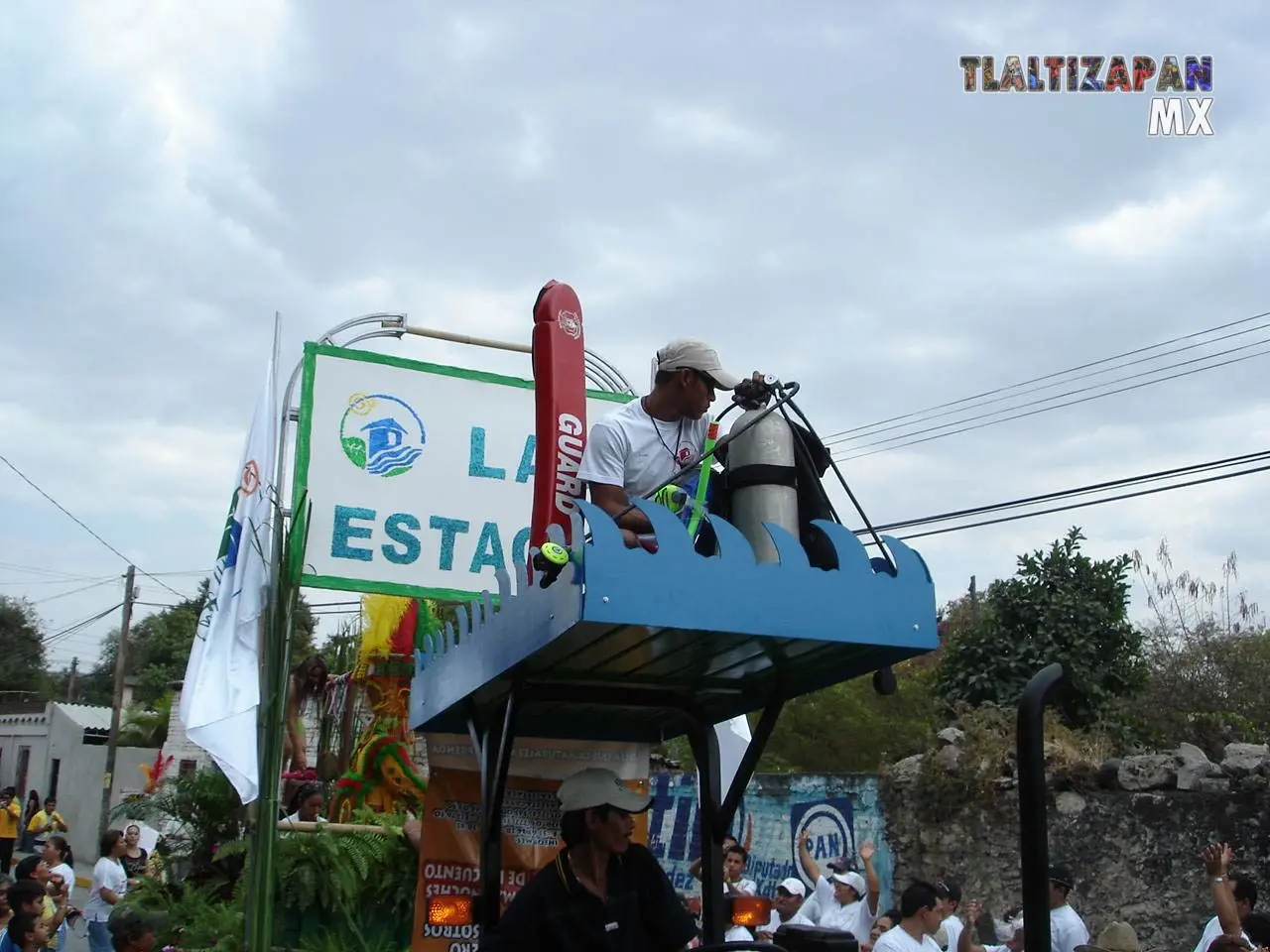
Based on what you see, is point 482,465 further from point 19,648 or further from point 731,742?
point 19,648

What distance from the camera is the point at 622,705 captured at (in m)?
4.43

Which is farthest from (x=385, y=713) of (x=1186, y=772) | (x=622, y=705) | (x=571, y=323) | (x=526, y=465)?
(x=1186, y=772)

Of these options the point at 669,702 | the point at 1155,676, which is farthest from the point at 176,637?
the point at 669,702

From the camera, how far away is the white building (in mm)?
31953

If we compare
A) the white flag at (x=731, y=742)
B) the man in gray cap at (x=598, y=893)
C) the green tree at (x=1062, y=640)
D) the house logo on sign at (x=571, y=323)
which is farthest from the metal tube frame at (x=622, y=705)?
the green tree at (x=1062, y=640)

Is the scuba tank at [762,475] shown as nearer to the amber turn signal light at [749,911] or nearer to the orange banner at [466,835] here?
the amber turn signal light at [749,911]

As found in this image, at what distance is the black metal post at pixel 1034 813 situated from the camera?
1776 mm

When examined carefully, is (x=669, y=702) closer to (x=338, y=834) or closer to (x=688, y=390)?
(x=688, y=390)

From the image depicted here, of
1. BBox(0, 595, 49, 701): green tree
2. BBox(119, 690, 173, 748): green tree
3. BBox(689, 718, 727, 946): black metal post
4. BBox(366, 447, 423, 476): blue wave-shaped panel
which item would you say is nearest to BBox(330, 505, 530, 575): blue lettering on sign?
BBox(366, 447, 423, 476): blue wave-shaped panel

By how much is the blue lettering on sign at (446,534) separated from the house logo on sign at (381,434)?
1.46ft

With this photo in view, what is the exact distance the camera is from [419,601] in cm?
1005

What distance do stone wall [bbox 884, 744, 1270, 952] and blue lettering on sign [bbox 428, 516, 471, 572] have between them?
570 cm

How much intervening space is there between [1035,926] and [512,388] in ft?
26.0

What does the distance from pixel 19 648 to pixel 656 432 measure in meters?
57.5
